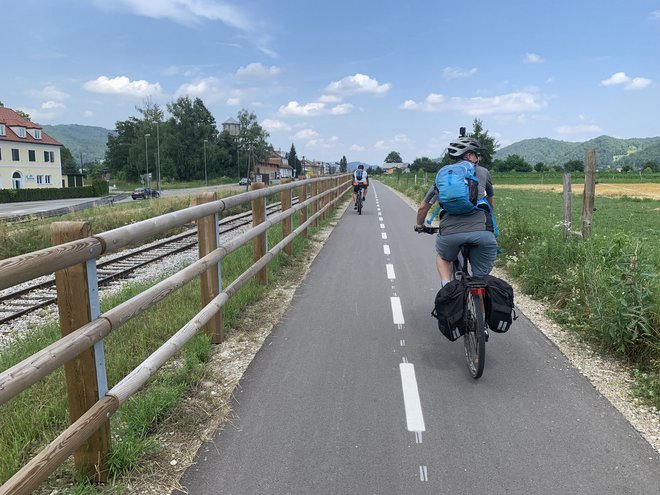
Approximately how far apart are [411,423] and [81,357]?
6.92ft

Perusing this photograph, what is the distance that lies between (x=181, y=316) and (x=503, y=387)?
323 centimetres

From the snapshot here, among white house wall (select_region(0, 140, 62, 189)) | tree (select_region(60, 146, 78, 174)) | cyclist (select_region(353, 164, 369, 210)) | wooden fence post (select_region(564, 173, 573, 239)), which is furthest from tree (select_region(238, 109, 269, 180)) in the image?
wooden fence post (select_region(564, 173, 573, 239))

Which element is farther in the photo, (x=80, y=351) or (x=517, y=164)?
(x=517, y=164)

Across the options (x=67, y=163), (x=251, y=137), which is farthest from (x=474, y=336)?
(x=67, y=163)

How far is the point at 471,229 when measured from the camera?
14.2 ft

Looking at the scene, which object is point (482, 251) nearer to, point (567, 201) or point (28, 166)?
point (567, 201)

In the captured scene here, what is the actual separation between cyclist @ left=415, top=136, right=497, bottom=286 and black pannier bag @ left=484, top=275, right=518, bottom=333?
0.70ft

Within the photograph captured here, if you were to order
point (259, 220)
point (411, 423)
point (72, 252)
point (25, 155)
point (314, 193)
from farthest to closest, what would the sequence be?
1. point (25, 155)
2. point (314, 193)
3. point (259, 220)
4. point (411, 423)
5. point (72, 252)

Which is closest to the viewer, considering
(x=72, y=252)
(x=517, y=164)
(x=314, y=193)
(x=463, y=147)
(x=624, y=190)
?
(x=72, y=252)

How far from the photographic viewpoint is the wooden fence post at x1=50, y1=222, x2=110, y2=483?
249 cm

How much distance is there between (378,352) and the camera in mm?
4871

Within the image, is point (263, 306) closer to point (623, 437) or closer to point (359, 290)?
point (359, 290)

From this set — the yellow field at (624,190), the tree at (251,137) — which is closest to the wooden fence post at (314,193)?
the yellow field at (624,190)

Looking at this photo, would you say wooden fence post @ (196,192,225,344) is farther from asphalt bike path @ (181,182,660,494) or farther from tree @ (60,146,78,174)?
tree @ (60,146,78,174)
